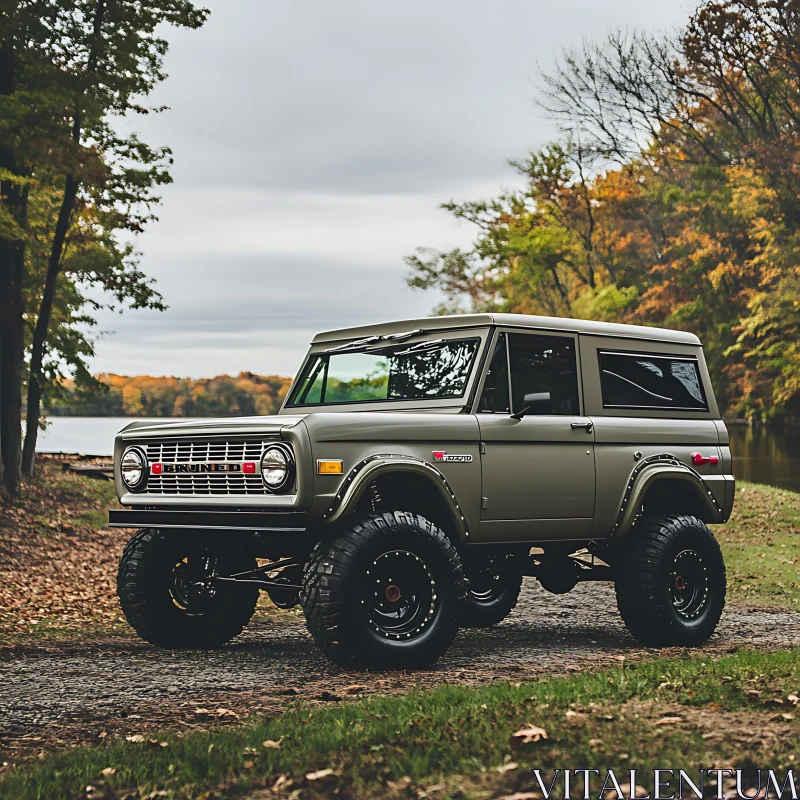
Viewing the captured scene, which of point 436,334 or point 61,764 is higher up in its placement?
point 436,334

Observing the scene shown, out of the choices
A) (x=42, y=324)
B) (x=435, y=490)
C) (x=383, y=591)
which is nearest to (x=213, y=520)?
(x=383, y=591)

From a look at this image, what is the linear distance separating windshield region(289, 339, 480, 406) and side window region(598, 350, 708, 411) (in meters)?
1.51

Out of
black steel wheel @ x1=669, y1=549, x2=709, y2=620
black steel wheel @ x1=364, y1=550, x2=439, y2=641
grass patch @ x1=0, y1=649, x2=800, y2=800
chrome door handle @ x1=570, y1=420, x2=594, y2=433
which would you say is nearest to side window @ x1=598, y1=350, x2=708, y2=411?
chrome door handle @ x1=570, y1=420, x2=594, y2=433

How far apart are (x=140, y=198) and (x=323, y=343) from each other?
556 inches

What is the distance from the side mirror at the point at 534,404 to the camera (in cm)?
862

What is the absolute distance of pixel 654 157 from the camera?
38312mm

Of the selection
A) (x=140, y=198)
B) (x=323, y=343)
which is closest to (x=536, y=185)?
(x=140, y=198)

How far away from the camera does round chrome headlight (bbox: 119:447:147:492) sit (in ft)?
28.8

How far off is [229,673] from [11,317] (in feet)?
50.2

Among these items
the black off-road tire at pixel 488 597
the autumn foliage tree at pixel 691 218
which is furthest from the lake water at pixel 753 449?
the black off-road tire at pixel 488 597

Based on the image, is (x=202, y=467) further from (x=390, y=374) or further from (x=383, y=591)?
(x=390, y=374)

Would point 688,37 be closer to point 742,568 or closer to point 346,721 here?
point 742,568

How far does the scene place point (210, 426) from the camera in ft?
27.0

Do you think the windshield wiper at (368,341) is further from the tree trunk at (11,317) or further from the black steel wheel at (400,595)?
the tree trunk at (11,317)
